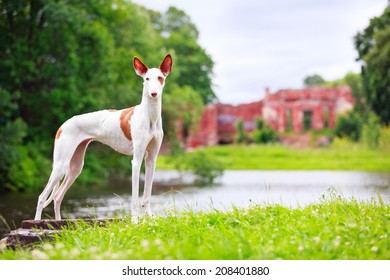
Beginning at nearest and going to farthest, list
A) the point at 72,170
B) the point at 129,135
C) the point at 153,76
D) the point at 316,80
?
the point at 153,76
the point at 129,135
the point at 72,170
the point at 316,80

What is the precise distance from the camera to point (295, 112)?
47719mm

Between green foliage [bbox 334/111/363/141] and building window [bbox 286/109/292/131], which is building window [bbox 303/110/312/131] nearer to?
building window [bbox 286/109/292/131]

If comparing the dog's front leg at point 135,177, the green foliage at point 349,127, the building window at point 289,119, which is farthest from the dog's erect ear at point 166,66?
the building window at point 289,119

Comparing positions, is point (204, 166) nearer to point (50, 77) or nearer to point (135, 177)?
point (50, 77)

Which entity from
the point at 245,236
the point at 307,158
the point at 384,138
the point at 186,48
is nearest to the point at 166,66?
the point at 245,236

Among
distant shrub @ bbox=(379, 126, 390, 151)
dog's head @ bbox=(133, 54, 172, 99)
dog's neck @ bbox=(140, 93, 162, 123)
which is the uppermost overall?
dog's head @ bbox=(133, 54, 172, 99)

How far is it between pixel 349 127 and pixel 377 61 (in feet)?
74.3

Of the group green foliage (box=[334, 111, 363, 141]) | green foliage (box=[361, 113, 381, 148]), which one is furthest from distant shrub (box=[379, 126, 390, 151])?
green foliage (box=[334, 111, 363, 141])

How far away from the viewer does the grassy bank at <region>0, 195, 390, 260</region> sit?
5109mm

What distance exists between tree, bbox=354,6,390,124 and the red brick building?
2162 centimetres

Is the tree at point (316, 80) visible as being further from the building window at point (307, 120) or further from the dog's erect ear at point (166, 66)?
the dog's erect ear at point (166, 66)

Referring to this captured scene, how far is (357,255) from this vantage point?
16.6 feet

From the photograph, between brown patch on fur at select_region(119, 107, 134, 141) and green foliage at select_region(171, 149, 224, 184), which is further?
green foliage at select_region(171, 149, 224, 184)
